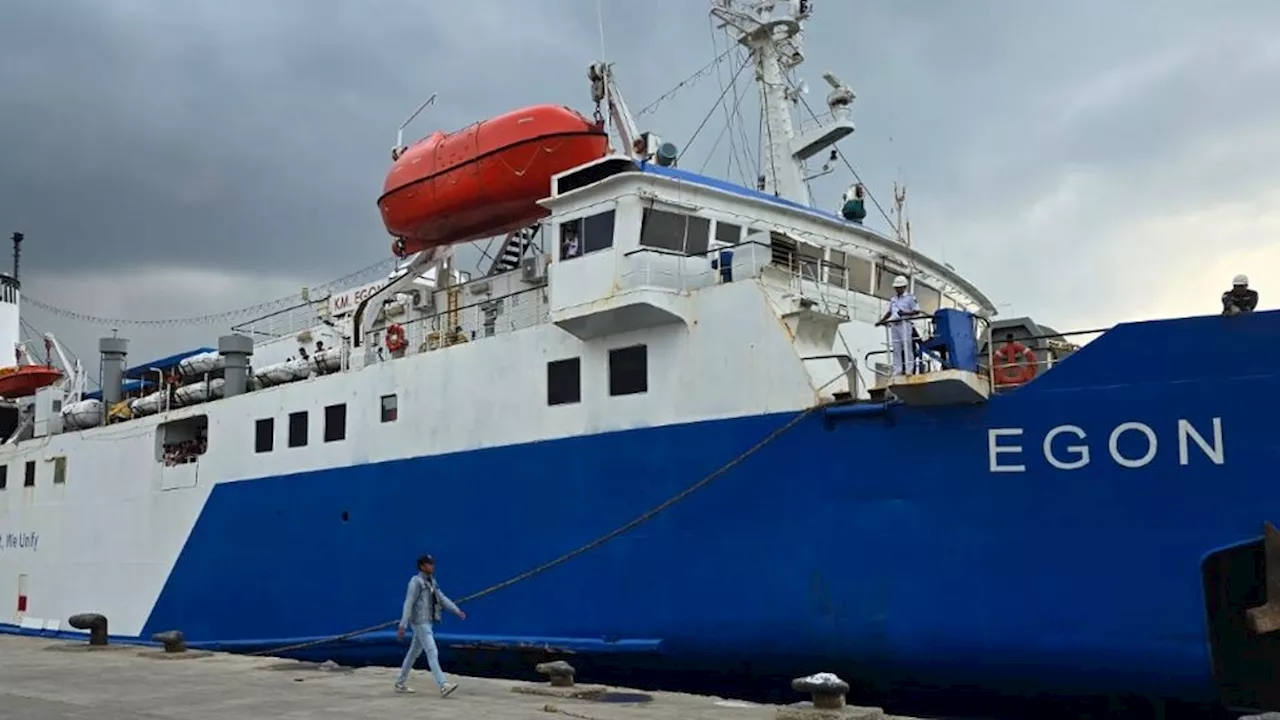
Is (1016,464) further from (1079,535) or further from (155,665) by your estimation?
(155,665)

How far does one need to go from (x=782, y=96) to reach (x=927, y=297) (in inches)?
145

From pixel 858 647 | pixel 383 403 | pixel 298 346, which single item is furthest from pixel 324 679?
pixel 298 346

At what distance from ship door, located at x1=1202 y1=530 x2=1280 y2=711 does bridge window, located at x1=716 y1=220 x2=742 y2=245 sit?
5.89 metres

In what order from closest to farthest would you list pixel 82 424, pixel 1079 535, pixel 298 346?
1. pixel 1079 535
2. pixel 298 346
3. pixel 82 424

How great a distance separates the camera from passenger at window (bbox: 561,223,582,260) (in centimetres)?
1207

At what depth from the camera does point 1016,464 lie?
9.31 metres

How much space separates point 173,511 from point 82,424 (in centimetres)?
443

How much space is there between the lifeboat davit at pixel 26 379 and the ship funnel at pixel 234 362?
7161 millimetres

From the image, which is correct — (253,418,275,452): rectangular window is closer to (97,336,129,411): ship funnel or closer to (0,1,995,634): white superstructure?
(0,1,995,634): white superstructure

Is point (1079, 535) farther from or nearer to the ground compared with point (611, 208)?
nearer to the ground

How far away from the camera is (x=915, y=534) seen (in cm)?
966

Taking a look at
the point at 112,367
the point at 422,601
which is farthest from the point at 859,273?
the point at 112,367

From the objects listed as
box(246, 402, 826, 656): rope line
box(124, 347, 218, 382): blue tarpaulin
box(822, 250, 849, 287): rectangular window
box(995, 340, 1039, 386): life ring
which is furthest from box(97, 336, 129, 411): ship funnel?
box(995, 340, 1039, 386): life ring

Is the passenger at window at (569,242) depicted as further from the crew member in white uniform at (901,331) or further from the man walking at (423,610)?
the man walking at (423,610)
